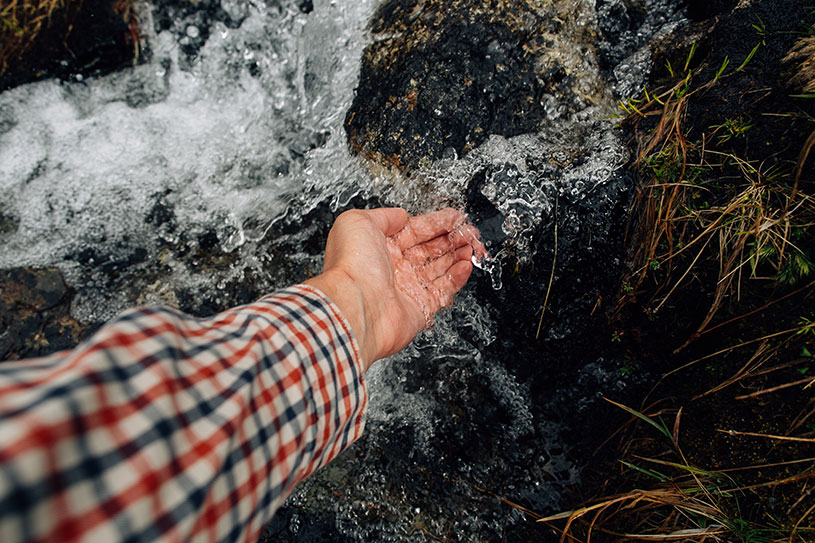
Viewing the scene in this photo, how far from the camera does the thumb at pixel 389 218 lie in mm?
2014

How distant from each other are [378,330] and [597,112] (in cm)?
150

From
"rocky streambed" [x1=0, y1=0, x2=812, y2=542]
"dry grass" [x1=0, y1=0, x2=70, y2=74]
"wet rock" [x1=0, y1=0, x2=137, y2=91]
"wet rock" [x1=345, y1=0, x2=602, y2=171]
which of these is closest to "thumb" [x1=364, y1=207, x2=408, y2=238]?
"rocky streambed" [x1=0, y1=0, x2=812, y2=542]

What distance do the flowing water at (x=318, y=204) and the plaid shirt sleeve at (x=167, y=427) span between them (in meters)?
1.10

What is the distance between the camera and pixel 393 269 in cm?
216

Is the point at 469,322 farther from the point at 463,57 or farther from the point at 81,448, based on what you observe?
the point at 81,448

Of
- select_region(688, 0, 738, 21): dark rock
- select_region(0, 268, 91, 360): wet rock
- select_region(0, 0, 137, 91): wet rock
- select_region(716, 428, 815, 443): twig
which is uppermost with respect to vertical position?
select_region(0, 0, 137, 91): wet rock

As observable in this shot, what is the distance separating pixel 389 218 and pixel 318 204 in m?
0.60

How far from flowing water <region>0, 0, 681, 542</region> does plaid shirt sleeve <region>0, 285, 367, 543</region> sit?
1095 millimetres

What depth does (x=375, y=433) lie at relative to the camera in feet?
7.55

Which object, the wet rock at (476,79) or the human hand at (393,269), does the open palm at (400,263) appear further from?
the wet rock at (476,79)

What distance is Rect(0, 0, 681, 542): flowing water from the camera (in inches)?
81.0

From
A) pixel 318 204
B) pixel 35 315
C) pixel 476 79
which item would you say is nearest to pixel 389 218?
pixel 318 204

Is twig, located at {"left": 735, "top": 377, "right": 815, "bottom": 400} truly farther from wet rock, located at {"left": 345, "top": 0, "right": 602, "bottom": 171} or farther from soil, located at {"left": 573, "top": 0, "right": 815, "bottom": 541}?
wet rock, located at {"left": 345, "top": 0, "right": 602, "bottom": 171}

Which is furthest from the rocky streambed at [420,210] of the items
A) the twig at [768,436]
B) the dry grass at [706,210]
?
the twig at [768,436]
